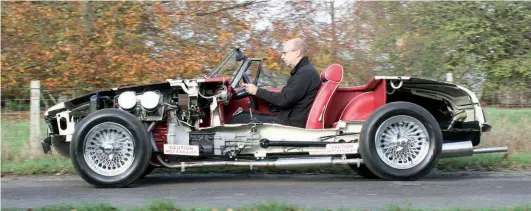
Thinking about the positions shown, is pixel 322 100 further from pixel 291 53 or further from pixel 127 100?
pixel 127 100

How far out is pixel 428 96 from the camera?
8.98 metres

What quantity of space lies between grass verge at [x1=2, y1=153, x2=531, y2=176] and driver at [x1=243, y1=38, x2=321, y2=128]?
52.9 inches

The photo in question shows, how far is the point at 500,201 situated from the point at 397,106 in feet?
5.86

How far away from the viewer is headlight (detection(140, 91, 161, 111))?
813 centimetres

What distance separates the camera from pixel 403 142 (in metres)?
8.28

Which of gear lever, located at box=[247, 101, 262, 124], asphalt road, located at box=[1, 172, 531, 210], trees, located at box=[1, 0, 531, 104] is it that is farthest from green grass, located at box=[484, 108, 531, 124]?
gear lever, located at box=[247, 101, 262, 124]

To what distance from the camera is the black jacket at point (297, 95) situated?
8.44 meters

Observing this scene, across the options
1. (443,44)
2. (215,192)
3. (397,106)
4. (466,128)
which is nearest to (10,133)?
(215,192)

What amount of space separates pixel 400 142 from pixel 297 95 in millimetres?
1409

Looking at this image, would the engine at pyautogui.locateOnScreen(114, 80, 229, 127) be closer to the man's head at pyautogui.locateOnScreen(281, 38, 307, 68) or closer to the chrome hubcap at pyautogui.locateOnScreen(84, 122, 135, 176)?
the chrome hubcap at pyautogui.locateOnScreen(84, 122, 135, 176)

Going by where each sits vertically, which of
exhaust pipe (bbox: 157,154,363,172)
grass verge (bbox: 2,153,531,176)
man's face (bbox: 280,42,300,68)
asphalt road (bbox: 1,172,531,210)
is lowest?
asphalt road (bbox: 1,172,531,210)

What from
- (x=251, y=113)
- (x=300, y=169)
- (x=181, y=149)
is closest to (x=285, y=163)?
(x=251, y=113)

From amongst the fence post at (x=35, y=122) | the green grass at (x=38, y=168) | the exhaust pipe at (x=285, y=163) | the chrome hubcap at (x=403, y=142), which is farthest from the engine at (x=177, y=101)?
the fence post at (x=35, y=122)

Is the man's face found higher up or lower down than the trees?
lower down
